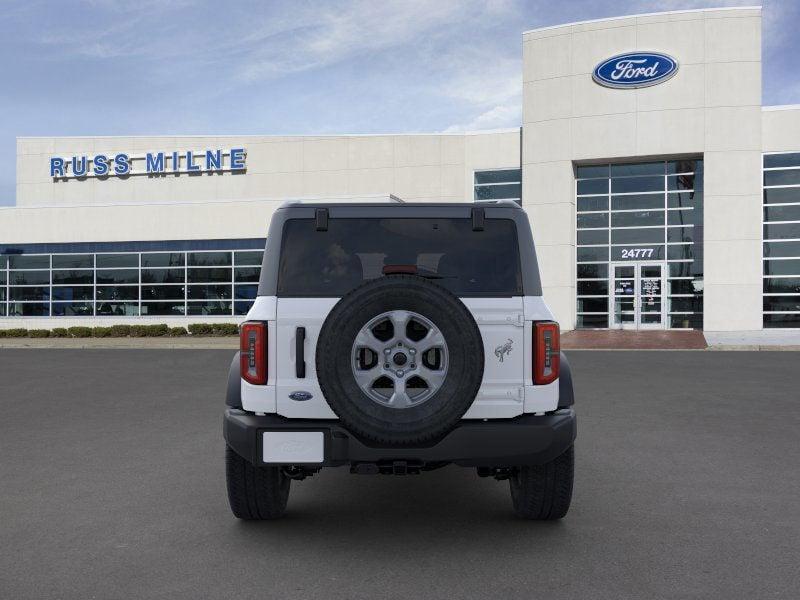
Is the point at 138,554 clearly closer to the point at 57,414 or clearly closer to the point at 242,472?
the point at 242,472

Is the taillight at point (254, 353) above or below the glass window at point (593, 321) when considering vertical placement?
above

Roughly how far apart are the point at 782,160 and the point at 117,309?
2815 cm

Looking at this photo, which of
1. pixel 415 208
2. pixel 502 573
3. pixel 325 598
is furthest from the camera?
pixel 415 208

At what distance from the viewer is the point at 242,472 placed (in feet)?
15.1

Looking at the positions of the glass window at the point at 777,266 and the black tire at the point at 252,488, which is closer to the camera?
the black tire at the point at 252,488

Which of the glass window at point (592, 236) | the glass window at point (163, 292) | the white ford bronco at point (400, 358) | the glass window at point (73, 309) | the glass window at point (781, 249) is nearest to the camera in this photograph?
the white ford bronco at point (400, 358)

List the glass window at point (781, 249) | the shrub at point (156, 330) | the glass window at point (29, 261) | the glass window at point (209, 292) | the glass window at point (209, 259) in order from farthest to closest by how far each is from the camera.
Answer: the glass window at point (29, 261) → the glass window at point (209, 292) → the glass window at point (209, 259) → the shrub at point (156, 330) → the glass window at point (781, 249)

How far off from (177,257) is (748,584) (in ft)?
103

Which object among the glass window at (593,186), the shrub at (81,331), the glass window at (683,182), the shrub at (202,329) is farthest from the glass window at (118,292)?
the glass window at (683,182)

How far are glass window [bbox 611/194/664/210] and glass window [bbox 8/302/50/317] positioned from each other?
83.9 ft

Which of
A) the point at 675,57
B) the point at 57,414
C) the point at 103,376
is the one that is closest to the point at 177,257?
the point at 103,376

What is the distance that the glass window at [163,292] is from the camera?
3325 centimetres

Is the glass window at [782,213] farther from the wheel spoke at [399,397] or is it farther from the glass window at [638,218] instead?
the wheel spoke at [399,397]

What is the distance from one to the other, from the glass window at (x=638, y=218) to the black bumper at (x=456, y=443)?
1066 inches
